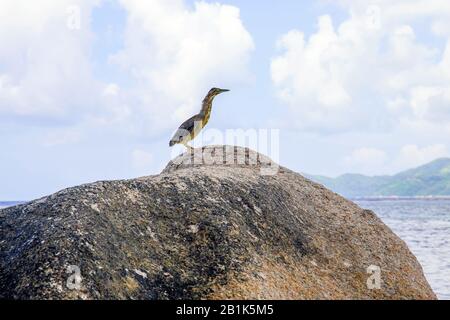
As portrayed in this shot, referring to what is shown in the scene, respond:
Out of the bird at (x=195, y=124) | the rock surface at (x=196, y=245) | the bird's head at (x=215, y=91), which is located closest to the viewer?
the rock surface at (x=196, y=245)

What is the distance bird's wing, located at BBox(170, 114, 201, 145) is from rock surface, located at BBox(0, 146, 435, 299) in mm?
4271

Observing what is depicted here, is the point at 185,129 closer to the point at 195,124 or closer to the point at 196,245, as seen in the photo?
the point at 195,124

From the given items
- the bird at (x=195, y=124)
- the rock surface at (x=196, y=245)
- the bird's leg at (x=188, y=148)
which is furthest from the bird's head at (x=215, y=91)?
the rock surface at (x=196, y=245)

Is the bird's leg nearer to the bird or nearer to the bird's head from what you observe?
the bird

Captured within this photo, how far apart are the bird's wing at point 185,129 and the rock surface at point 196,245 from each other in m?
4.27

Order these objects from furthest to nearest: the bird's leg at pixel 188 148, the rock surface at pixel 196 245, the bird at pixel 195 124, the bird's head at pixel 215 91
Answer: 1. the bird's head at pixel 215 91
2. the bird at pixel 195 124
3. the bird's leg at pixel 188 148
4. the rock surface at pixel 196 245

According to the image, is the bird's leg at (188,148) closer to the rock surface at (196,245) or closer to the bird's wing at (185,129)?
the bird's wing at (185,129)

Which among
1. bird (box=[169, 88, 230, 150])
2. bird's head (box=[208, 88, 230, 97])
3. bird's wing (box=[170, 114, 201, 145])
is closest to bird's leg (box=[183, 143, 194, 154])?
bird (box=[169, 88, 230, 150])

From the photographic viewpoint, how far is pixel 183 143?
16703 mm

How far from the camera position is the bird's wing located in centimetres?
1673

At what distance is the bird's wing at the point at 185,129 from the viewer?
16.7m

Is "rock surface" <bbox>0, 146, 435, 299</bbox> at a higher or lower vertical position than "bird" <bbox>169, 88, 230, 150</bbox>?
lower

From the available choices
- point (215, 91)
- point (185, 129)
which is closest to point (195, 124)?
point (185, 129)
